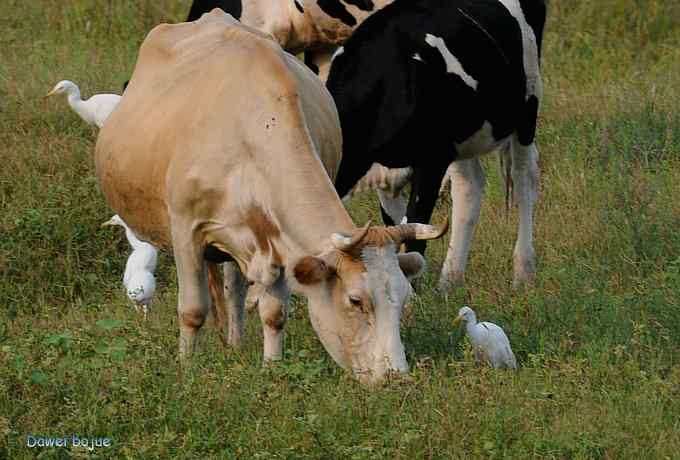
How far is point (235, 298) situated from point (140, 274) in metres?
1.08

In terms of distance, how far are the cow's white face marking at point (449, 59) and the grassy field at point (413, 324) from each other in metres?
1.25

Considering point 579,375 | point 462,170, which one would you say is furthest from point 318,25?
point 579,375

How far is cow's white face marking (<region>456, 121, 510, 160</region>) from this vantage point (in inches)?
359

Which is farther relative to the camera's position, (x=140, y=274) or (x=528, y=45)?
(x=528, y=45)

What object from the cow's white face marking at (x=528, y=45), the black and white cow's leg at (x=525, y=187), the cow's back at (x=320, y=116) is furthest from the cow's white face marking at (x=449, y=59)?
the cow's back at (x=320, y=116)

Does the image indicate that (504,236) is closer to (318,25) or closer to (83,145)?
(318,25)

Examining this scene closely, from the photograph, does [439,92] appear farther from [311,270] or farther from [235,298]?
[311,270]

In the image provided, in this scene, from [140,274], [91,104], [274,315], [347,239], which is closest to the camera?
[347,239]

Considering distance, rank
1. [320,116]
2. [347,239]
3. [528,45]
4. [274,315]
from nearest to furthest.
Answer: [347,239] → [274,315] → [320,116] → [528,45]

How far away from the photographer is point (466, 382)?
6.46 metres

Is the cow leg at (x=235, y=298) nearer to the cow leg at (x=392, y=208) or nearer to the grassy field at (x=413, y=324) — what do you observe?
the grassy field at (x=413, y=324)

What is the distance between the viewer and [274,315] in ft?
22.2

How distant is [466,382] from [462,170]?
3.53 meters

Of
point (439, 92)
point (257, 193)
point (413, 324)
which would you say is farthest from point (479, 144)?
point (257, 193)
